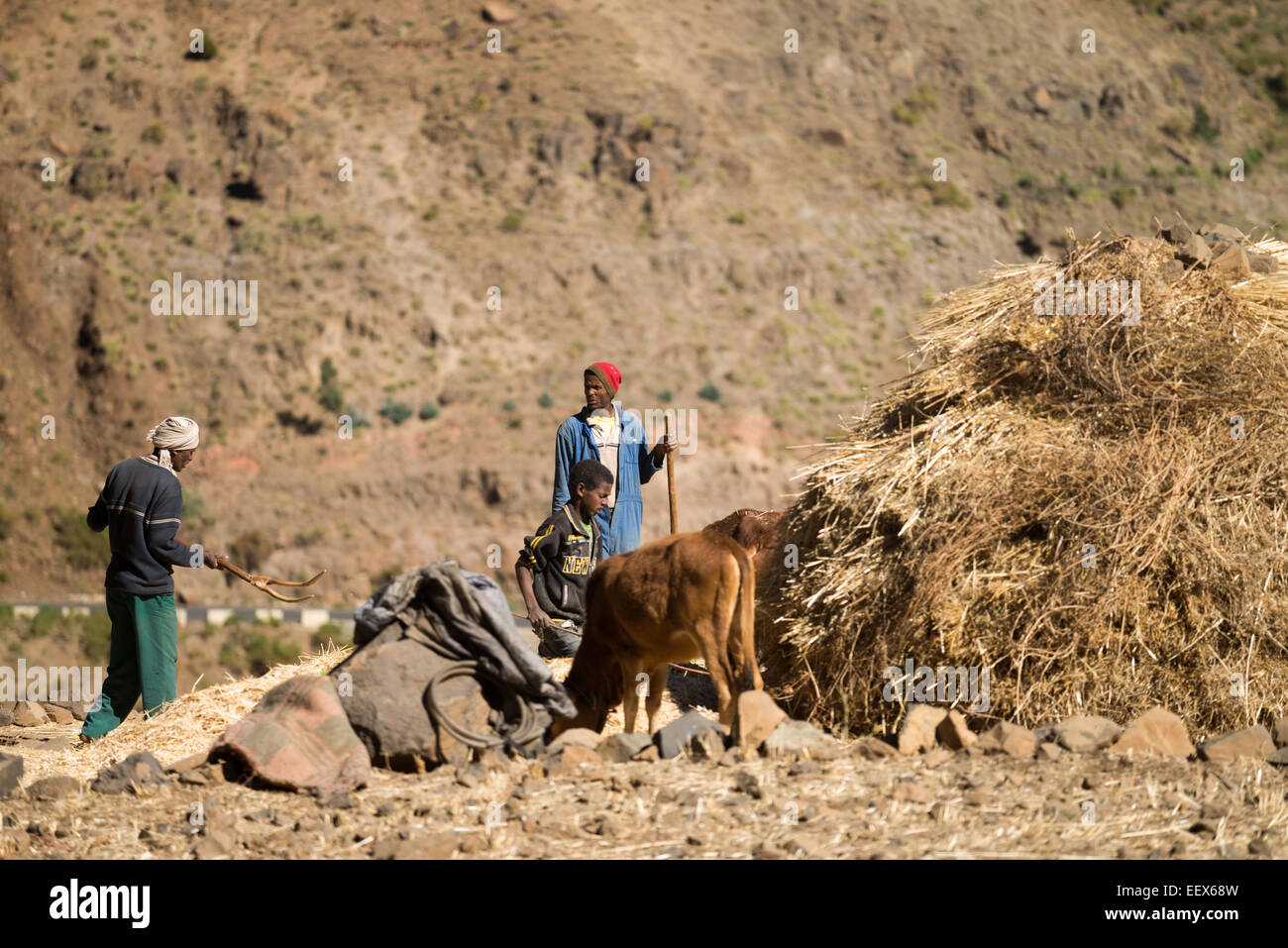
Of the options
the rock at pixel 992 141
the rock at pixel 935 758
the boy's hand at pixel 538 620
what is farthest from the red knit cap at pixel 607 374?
the rock at pixel 992 141

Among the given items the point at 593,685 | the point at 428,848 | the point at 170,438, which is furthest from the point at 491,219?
the point at 428,848

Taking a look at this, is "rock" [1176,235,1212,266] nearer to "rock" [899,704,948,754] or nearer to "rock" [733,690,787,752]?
"rock" [899,704,948,754]

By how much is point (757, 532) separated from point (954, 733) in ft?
8.46

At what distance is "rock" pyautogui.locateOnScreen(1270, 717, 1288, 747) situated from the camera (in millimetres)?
5168

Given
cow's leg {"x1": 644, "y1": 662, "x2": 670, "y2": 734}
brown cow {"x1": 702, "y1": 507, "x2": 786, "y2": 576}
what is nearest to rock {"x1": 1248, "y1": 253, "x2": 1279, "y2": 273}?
brown cow {"x1": 702, "y1": 507, "x2": 786, "y2": 576}

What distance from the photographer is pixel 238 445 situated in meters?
32.8

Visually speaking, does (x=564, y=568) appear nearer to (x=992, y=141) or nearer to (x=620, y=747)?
(x=620, y=747)

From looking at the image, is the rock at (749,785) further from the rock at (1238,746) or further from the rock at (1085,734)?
the rock at (1238,746)

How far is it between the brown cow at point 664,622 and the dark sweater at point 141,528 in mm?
2653

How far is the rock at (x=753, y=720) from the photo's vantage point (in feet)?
16.8

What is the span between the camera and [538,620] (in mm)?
7258
